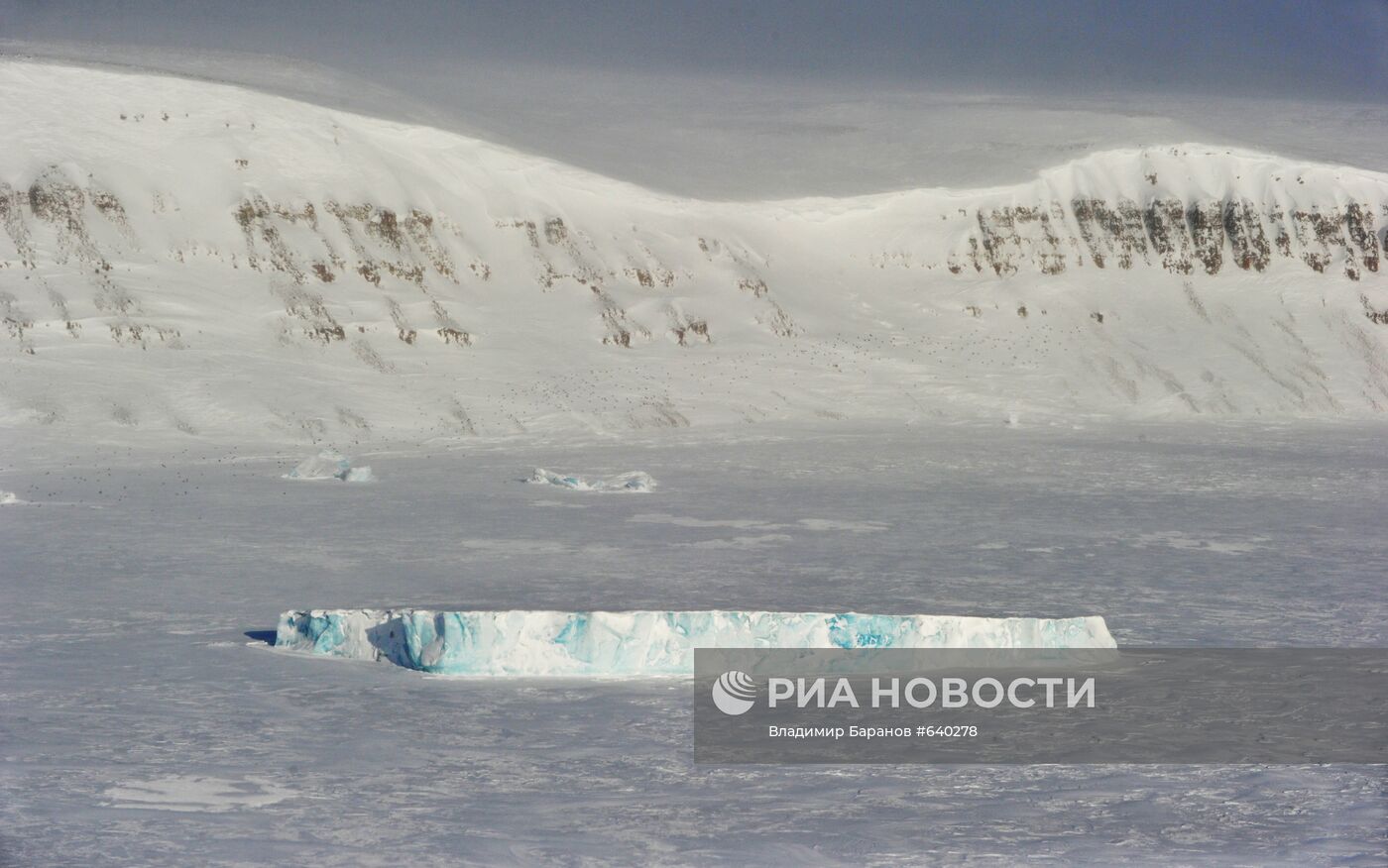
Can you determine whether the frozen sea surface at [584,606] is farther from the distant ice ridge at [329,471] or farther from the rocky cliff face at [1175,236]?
the rocky cliff face at [1175,236]

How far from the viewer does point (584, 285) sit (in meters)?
47.1

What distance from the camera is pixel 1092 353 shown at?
4909 cm

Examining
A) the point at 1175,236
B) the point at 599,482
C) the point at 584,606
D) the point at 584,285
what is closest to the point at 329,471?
the point at 599,482

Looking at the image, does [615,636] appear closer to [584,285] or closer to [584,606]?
[584,606]

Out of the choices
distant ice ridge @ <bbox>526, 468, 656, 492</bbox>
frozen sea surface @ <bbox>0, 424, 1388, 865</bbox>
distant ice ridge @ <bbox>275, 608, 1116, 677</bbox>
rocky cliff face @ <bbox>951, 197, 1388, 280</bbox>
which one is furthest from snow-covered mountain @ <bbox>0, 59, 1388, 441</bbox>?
distant ice ridge @ <bbox>275, 608, 1116, 677</bbox>

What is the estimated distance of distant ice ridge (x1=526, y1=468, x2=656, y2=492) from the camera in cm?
2477

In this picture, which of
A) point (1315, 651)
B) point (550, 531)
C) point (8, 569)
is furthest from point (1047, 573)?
point (8, 569)

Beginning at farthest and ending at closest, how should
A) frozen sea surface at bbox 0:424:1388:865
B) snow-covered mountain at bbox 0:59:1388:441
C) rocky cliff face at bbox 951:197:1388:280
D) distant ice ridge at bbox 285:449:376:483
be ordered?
rocky cliff face at bbox 951:197:1388:280, snow-covered mountain at bbox 0:59:1388:441, distant ice ridge at bbox 285:449:376:483, frozen sea surface at bbox 0:424:1388:865

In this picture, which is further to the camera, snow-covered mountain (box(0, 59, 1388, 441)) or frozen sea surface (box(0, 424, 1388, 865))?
snow-covered mountain (box(0, 59, 1388, 441))

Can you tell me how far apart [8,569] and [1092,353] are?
3816 centimetres

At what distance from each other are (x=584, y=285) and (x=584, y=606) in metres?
33.1

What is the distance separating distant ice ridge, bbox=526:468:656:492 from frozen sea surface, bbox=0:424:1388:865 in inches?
17.1

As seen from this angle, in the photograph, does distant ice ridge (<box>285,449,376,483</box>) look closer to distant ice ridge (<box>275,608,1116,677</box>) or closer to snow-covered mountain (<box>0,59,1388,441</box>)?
snow-covered mountain (<box>0,59,1388,441</box>)

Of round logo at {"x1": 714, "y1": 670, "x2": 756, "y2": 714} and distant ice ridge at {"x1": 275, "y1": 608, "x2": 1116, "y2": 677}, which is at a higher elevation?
distant ice ridge at {"x1": 275, "y1": 608, "x2": 1116, "y2": 677}
